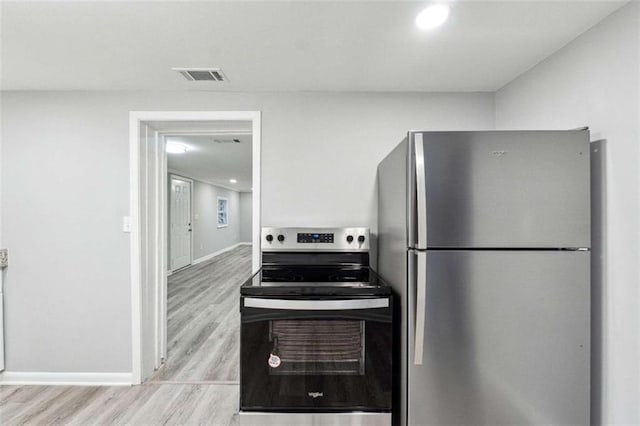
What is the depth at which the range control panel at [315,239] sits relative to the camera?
214 cm

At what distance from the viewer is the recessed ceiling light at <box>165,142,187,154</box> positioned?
4055mm

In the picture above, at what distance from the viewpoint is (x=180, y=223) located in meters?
6.82

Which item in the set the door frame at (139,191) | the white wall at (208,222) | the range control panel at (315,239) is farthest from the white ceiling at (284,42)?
the white wall at (208,222)

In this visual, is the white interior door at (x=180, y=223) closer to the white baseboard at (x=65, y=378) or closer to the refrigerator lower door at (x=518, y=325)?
the white baseboard at (x=65, y=378)

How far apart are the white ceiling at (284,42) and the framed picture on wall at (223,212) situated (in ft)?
25.4

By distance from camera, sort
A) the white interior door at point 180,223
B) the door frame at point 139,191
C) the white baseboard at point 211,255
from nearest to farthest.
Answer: the door frame at point 139,191
the white interior door at point 180,223
the white baseboard at point 211,255

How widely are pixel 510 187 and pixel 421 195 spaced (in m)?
0.39

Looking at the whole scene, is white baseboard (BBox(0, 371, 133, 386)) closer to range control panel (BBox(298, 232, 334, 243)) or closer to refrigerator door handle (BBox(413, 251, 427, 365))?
range control panel (BBox(298, 232, 334, 243))

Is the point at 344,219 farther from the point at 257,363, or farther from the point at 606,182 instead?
the point at 606,182

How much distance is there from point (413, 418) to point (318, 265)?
1.01 meters

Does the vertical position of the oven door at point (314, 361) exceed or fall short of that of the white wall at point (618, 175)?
it falls short

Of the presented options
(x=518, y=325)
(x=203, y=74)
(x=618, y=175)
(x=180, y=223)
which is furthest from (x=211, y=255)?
(x=618, y=175)

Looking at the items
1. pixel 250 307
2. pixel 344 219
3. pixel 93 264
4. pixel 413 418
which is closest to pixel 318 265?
pixel 344 219

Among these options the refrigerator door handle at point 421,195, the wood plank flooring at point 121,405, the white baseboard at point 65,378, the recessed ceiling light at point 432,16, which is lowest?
the wood plank flooring at point 121,405
